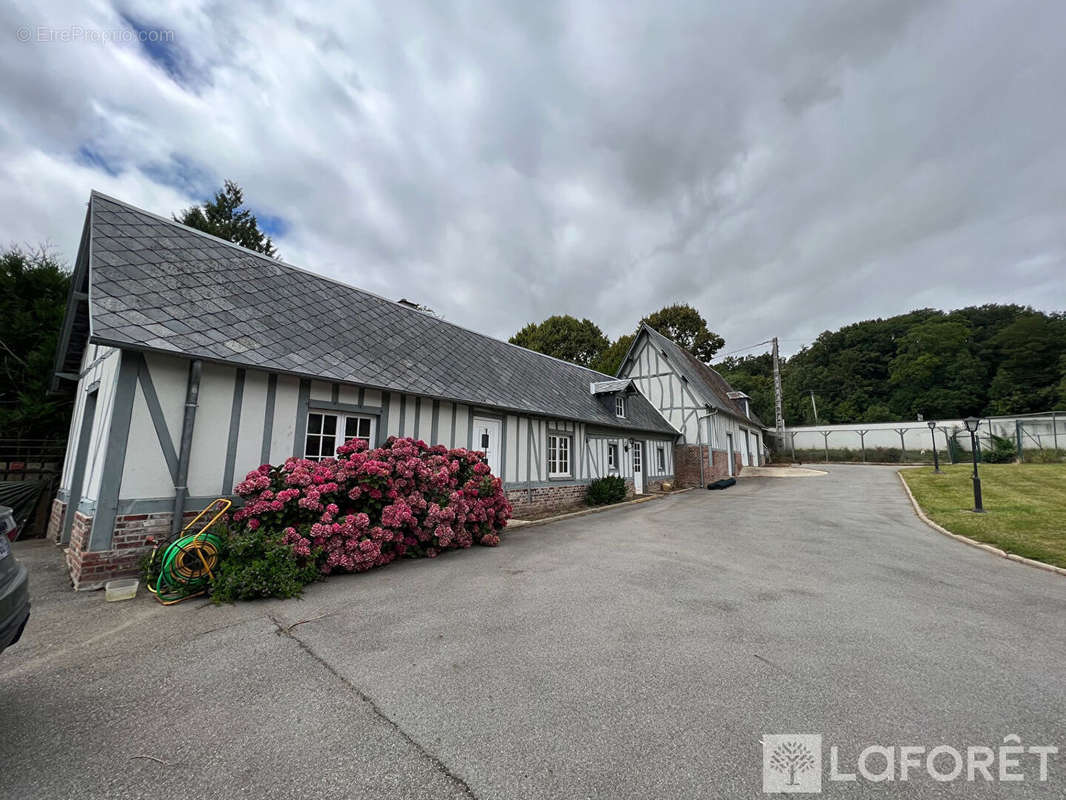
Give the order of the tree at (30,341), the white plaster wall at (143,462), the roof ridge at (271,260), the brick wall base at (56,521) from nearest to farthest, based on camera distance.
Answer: the white plaster wall at (143,462) < the roof ridge at (271,260) < the brick wall base at (56,521) < the tree at (30,341)

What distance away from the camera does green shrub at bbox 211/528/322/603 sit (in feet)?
13.6

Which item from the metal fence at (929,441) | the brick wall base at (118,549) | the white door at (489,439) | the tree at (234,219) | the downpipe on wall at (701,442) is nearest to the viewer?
the brick wall base at (118,549)

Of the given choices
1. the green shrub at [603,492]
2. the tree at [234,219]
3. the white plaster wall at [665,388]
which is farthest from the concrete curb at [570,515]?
the tree at [234,219]

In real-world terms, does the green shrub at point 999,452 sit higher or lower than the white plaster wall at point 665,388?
lower

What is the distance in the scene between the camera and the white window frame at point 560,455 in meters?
11.1

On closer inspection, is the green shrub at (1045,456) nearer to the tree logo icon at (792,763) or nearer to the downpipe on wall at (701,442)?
the downpipe on wall at (701,442)

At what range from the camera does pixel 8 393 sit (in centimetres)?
1025

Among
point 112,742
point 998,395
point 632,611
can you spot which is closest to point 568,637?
point 632,611

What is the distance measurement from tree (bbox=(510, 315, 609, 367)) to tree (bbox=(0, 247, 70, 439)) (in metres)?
21.5

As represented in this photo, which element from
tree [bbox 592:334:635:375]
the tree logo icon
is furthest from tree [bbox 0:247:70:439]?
tree [bbox 592:334:635:375]

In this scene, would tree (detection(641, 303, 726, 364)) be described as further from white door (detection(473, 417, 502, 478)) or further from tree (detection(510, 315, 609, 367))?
white door (detection(473, 417, 502, 478))

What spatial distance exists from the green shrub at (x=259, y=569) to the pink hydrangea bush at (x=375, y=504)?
0.43 feet

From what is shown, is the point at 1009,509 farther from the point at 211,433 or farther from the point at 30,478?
the point at 30,478

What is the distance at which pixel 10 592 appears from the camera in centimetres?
213
